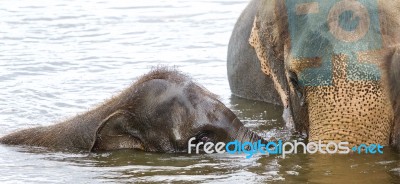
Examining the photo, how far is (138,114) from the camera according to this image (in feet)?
26.2

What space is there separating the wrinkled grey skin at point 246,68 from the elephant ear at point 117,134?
2.24 metres

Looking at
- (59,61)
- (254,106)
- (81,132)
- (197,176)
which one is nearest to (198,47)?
(59,61)

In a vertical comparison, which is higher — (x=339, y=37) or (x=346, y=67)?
(x=339, y=37)

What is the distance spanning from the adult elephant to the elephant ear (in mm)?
996

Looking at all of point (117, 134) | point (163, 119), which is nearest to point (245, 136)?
point (163, 119)

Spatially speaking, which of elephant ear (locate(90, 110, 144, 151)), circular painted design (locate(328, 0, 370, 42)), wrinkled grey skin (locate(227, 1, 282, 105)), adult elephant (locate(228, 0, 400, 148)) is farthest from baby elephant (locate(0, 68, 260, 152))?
wrinkled grey skin (locate(227, 1, 282, 105))

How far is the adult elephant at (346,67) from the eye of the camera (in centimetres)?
732

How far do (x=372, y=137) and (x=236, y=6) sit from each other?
7513 millimetres

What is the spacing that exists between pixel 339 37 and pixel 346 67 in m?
0.20

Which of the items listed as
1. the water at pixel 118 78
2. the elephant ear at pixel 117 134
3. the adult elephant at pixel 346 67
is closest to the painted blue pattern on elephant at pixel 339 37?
the adult elephant at pixel 346 67

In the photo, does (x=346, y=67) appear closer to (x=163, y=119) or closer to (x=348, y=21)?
(x=348, y=21)

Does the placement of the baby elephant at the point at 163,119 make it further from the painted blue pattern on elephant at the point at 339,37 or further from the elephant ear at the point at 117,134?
the painted blue pattern on elephant at the point at 339,37

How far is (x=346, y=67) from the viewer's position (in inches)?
290

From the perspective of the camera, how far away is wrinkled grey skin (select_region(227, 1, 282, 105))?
10227mm
